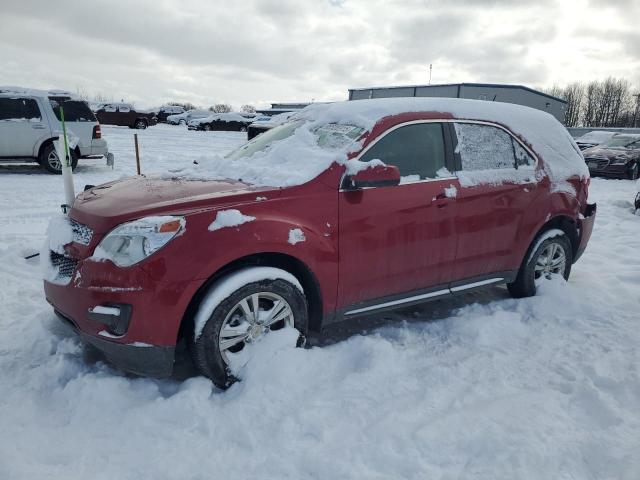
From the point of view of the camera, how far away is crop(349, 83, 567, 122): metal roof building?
32312mm

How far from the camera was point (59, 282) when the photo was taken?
2891 mm

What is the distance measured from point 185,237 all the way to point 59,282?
892 millimetres

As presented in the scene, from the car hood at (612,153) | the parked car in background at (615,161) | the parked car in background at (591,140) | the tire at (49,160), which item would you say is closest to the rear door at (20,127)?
the tire at (49,160)

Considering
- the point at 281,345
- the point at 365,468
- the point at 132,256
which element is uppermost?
the point at 132,256

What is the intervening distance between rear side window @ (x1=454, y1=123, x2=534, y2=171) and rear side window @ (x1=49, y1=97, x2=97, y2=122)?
33.4 feet

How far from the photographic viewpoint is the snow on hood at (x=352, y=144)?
3.32m

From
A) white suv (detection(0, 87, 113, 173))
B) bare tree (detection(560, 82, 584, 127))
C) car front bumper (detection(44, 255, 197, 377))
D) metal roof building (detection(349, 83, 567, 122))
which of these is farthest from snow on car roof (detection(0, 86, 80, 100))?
bare tree (detection(560, 82, 584, 127))

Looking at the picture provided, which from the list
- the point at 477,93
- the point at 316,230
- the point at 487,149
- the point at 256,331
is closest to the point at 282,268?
the point at 316,230

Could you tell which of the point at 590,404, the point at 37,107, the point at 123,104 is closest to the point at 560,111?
the point at 123,104

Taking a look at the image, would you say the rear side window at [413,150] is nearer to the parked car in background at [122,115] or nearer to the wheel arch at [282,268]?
the wheel arch at [282,268]

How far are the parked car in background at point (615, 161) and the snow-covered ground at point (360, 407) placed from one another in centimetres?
1284

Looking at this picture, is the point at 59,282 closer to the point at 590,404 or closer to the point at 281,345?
the point at 281,345

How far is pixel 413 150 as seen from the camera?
3.63 m

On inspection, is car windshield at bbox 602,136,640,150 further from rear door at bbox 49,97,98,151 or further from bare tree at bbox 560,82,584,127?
bare tree at bbox 560,82,584,127
